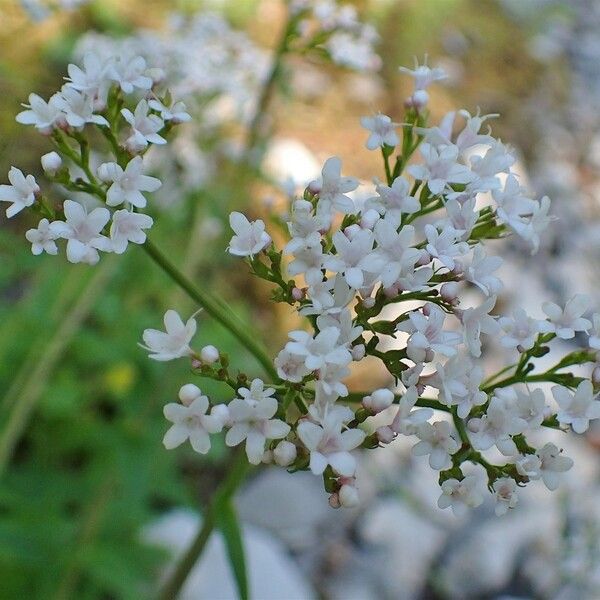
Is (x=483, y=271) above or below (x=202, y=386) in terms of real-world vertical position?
above

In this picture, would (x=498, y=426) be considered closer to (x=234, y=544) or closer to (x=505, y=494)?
(x=505, y=494)

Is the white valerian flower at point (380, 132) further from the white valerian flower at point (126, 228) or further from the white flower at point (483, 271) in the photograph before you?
the white valerian flower at point (126, 228)

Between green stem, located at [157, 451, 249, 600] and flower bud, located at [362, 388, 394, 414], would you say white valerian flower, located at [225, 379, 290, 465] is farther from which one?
green stem, located at [157, 451, 249, 600]

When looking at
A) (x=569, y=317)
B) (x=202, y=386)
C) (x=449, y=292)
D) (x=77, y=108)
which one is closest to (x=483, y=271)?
(x=449, y=292)

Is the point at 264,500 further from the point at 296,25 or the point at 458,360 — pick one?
the point at 458,360

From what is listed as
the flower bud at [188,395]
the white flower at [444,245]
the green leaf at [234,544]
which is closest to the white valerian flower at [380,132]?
the white flower at [444,245]

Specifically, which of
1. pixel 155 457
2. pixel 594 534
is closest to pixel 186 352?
pixel 155 457
